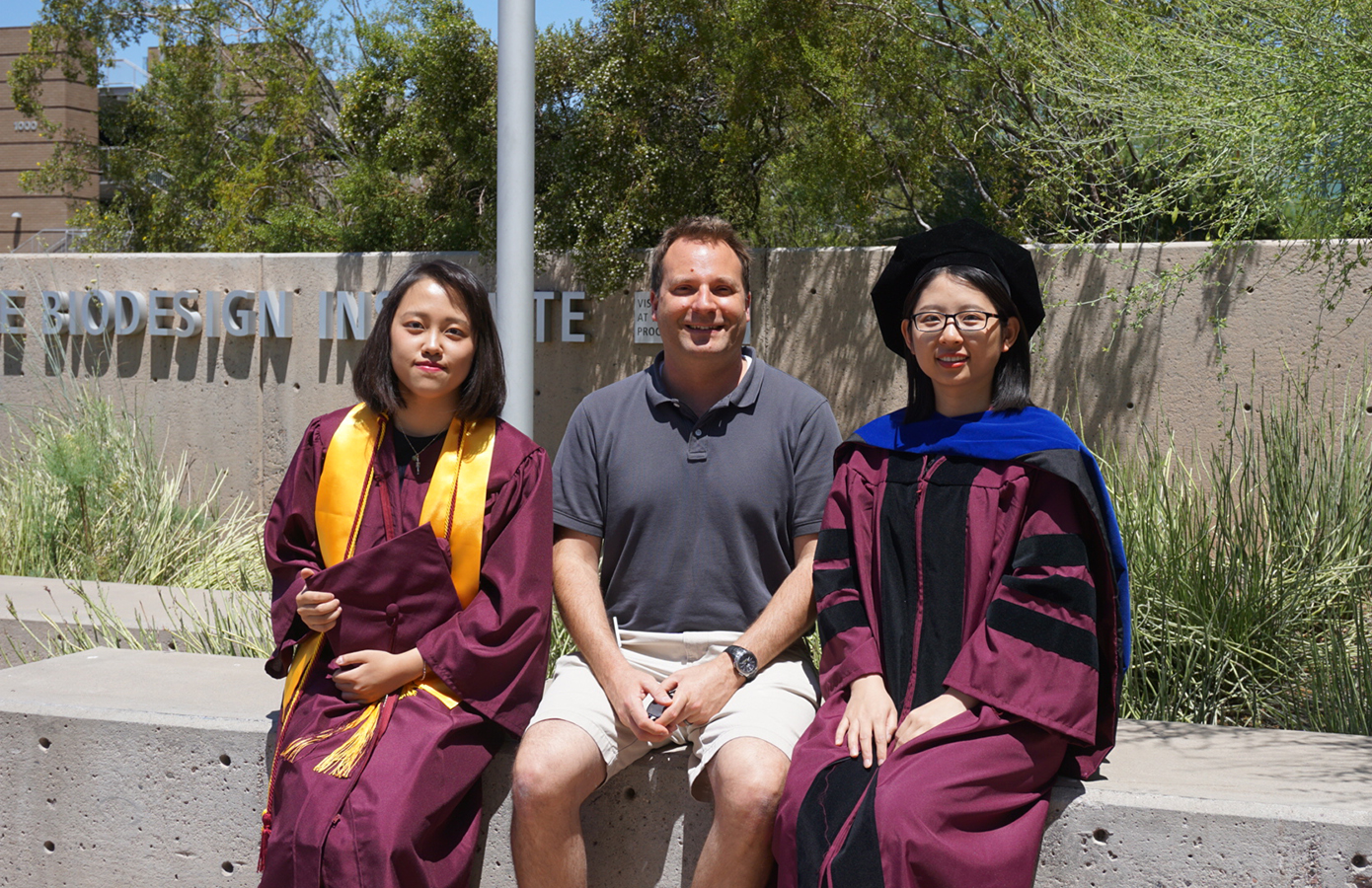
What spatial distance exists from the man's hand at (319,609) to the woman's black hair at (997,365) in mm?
1468

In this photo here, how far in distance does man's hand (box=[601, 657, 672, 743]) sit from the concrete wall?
3199 millimetres

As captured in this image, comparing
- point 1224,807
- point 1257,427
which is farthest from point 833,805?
point 1257,427

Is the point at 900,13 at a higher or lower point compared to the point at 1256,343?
higher

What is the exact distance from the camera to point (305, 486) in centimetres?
304

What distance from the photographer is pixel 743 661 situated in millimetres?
2904

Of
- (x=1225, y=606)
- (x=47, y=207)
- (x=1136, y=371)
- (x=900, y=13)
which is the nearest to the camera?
(x=1225, y=606)

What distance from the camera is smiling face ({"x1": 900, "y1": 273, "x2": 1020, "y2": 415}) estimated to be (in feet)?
9.00

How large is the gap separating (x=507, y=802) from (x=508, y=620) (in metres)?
0.49

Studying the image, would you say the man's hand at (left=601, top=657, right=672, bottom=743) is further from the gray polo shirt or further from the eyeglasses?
the eyeglasses

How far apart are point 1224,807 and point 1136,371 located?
458cm

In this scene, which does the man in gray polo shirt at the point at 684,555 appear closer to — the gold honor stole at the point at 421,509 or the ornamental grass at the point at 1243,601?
the gold honor stole at the point at 421,509

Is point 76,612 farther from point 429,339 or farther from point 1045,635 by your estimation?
point 1045,635

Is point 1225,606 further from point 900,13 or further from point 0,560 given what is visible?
point 0,560

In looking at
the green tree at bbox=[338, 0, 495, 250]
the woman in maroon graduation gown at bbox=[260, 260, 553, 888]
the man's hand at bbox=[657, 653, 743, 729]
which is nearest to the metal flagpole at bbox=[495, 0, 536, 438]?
the woman in maroon graduation gown at bbox=[260, 260, 553, 888]
